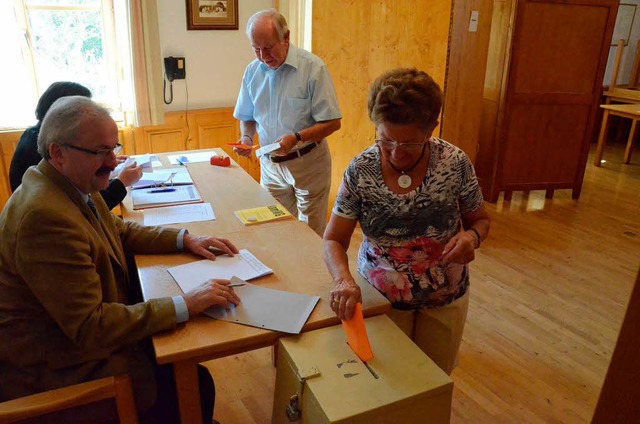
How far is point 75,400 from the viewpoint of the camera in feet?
3.76

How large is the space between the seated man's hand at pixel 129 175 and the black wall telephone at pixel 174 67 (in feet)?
7.01

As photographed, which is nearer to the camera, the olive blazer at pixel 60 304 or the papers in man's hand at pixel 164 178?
the olive blazer at pixel 60 304

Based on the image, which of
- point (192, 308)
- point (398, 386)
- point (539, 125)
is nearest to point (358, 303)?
point (398, 386)

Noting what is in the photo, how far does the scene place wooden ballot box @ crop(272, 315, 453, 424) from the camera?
1.08 meters

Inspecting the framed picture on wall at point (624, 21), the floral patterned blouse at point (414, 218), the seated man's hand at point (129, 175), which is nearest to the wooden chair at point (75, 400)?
the floral patterned blouse at point (414, 218)

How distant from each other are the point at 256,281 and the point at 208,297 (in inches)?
8.7

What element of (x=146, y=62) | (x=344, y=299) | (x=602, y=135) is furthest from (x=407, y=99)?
(x=602, y=135)

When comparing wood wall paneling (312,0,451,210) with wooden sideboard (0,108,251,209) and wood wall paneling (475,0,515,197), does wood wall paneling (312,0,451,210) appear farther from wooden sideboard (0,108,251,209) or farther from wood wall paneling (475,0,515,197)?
wooden sideboard (0,108,251,209)

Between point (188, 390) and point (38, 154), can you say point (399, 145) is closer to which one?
point (188, 390)

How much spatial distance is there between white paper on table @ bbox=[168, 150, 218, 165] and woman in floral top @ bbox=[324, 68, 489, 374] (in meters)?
1.36

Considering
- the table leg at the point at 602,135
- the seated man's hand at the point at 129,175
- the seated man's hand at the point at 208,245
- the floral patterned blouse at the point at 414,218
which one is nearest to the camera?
the floral patterned blouse at the point at 414,218

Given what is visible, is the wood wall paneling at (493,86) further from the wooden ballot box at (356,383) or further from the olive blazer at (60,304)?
the olive blazer at (60,304)

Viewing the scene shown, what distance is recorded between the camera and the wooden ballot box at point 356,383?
1.08 m

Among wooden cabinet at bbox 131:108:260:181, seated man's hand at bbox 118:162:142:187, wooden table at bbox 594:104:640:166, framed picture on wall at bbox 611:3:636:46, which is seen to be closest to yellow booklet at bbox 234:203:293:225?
seated man's hand at bbox 118:162:142:187
